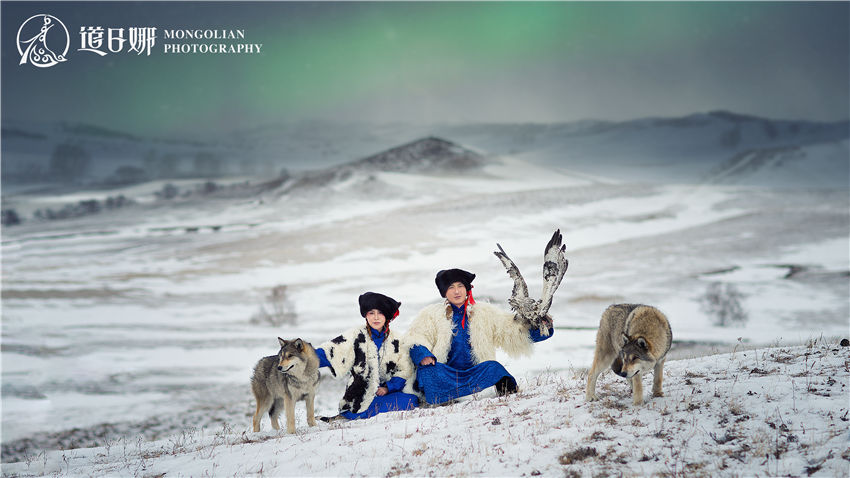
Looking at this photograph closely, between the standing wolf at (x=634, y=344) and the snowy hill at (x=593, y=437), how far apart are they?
0.26m

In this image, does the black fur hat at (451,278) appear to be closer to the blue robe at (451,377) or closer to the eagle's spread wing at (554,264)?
the blue robe at (451,377)

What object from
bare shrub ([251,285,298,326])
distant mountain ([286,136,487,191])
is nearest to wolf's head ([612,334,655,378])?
bare shrub ([251,285,298,326])

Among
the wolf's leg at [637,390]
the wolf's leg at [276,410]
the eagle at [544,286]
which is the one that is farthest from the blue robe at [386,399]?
the wolf's leg at [637,390]

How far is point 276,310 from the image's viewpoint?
1112 inches

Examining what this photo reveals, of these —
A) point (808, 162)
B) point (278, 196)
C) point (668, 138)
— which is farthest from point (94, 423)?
point (668, 138)

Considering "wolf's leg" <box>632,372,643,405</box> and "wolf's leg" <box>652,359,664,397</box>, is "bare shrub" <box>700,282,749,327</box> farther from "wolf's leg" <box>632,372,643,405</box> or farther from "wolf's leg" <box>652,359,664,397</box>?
"wolf's leg" <box>632,372,643,405</box>

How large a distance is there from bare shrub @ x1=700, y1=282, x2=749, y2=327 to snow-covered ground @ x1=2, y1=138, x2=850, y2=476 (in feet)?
1.46

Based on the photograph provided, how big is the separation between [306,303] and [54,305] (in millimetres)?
13453

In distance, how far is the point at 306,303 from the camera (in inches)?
1161

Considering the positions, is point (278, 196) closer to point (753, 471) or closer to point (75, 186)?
point (75, 186)

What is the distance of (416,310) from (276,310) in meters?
8.39

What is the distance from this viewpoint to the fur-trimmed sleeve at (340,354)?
7297mm

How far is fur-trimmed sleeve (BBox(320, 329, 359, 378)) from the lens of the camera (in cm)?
730

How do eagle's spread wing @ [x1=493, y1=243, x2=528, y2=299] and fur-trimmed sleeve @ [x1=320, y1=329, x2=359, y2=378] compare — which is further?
A: fur-trimmed sleeve @ [x1=320, y1=329, x2=359, y2=378]
